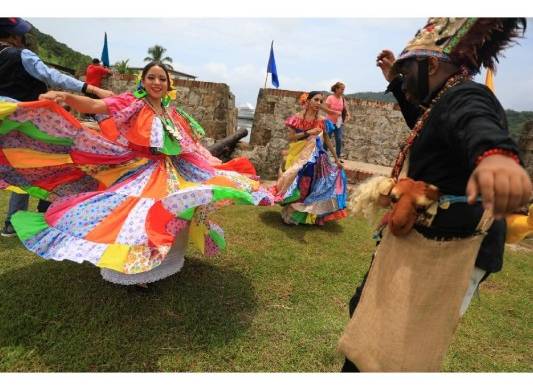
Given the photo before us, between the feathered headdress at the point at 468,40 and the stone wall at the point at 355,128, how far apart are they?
7.59 meters

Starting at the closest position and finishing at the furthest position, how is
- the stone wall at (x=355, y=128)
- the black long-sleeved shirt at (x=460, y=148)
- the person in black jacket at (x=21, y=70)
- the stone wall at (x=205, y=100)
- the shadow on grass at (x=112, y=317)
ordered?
the black long-sleeved shirt at (x=460, y=148)
the shadow on grass at (x=112, y=317)
the person in black jacket at (x=21, y=70)
the stone wall at (x=205, y=100)
the stone wall at (x=355, y=128)

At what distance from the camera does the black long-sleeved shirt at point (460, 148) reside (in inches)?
43.7

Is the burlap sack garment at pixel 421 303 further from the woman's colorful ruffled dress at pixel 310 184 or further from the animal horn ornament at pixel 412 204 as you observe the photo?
the woman's colorful ruffled dress at pixel 310 184

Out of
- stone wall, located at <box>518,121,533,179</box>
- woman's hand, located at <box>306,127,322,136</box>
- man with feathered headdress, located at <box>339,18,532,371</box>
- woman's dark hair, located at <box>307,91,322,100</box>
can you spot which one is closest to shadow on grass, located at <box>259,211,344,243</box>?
woman's hand, located at <box>306,127,322,136</box>

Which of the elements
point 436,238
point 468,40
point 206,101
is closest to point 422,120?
point 468,40

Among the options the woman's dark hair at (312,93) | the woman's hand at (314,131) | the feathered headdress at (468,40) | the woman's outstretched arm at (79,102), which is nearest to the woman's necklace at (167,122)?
the woman's outstretched arm at (79,102)

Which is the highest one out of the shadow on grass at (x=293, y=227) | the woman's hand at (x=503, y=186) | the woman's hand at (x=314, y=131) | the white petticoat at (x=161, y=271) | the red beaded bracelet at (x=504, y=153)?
the red beaded bracelet at (x=504, y=153)

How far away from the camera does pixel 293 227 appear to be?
585 centimetres

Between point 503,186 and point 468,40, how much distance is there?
0.76 meters

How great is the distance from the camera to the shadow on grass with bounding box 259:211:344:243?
5.47m

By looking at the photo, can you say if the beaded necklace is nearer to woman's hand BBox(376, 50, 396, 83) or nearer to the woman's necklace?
woman's hand BBox(376, 50, 396, 83)

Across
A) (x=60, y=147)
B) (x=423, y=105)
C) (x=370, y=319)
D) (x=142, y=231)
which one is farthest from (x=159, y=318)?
(x=423, y=105)

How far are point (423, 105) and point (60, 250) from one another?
2302 millimetres

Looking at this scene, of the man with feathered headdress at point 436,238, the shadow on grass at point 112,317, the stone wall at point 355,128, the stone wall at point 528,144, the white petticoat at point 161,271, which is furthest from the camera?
the stone wall at point 355,128
